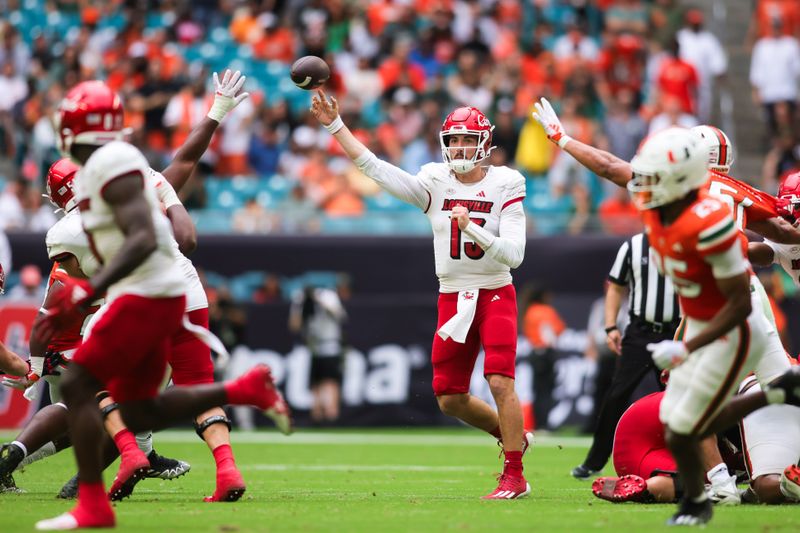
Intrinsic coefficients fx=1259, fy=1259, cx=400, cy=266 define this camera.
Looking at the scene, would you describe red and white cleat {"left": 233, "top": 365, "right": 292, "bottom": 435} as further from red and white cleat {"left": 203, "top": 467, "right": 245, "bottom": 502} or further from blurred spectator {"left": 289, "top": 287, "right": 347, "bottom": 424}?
blurred spectator {"left": 289, "top": 287, "right": 347, "bottom": 424}

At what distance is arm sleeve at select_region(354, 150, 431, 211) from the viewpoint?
7822 mm

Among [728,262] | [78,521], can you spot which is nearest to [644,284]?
[728,262]

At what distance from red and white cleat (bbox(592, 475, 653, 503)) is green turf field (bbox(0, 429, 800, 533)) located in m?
0.11

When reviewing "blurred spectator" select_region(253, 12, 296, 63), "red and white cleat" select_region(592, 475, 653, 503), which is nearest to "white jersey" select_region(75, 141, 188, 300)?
"red and white cleat" select_region(592, 475, 653, 503)

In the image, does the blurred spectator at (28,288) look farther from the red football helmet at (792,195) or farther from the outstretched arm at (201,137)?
the red football helmet at (792,195)

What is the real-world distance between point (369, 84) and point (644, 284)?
8.94 m

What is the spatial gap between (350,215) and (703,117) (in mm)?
5668

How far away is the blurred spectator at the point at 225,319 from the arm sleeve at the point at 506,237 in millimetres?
6850

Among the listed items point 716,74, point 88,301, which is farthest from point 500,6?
point 88,301

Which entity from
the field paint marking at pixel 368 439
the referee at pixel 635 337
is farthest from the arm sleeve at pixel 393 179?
the field paint marking at pixel 368 439

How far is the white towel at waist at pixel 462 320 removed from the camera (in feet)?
25.0

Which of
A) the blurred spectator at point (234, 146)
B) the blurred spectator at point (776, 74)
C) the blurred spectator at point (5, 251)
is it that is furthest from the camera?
the blurred spectator at point (776, 74)

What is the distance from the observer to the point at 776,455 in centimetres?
691

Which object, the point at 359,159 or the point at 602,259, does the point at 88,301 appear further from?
the point at 602,259
